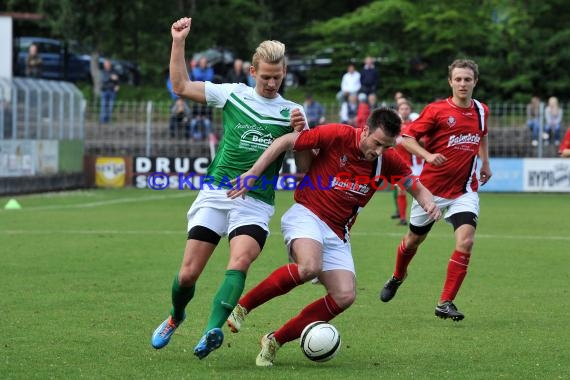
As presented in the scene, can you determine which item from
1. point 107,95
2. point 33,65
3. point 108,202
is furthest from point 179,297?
point 33,65

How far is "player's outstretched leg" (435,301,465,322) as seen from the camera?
362 inches

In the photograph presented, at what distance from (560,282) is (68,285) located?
4919mm

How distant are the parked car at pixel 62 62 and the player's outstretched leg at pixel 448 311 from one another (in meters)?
29.5

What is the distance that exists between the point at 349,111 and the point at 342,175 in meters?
21.9

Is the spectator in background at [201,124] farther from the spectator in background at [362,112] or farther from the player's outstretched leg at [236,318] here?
the player's outstretched leg at [236,318]

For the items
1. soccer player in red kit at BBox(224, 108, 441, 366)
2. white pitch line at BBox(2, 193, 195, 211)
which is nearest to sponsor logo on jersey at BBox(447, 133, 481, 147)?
soccer player in red kit at BBox(224, 108, 441, 366)

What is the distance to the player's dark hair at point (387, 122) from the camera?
297 inches

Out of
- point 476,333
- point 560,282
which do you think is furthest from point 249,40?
point 476,333

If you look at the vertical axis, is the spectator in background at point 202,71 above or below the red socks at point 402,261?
above

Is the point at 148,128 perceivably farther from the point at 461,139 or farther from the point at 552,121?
the point at 461,139

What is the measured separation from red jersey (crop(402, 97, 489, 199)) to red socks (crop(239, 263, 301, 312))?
9.48ft

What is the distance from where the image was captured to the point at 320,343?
723 cm

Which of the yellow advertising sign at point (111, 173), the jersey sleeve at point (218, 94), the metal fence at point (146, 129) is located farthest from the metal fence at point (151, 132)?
the jersey sleeve at point (218, 94)

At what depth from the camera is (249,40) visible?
1612 inches
